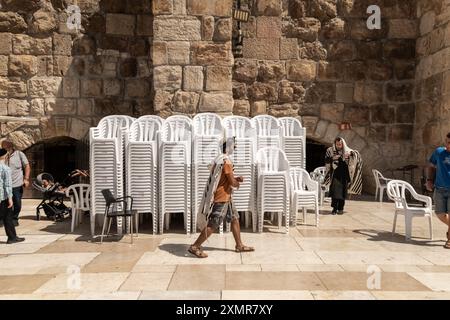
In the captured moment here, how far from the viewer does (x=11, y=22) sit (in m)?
9.10

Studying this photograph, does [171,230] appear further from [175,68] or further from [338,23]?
[338,23]

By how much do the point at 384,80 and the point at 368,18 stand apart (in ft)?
4.65

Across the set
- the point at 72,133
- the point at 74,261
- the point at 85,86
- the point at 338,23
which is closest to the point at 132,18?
the point at 85,86

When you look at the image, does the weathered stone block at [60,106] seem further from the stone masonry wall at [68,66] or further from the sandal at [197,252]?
the sandal at [197,252]

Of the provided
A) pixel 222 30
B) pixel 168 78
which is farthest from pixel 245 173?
pixel 222 30

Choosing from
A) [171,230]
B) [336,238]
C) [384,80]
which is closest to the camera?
[336,238]

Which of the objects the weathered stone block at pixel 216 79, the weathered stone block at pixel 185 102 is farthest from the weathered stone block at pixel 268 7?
the weathered stone block at pixel 185 102

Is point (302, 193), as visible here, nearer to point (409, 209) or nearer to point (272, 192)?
point (272, 192)

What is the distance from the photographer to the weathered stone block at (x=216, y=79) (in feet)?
26.0

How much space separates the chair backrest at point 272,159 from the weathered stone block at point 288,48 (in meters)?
3.88

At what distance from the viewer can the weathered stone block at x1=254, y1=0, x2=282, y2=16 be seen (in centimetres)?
961

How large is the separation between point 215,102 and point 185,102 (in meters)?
0.54

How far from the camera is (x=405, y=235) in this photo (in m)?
5.87

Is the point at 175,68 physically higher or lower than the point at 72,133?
higher
